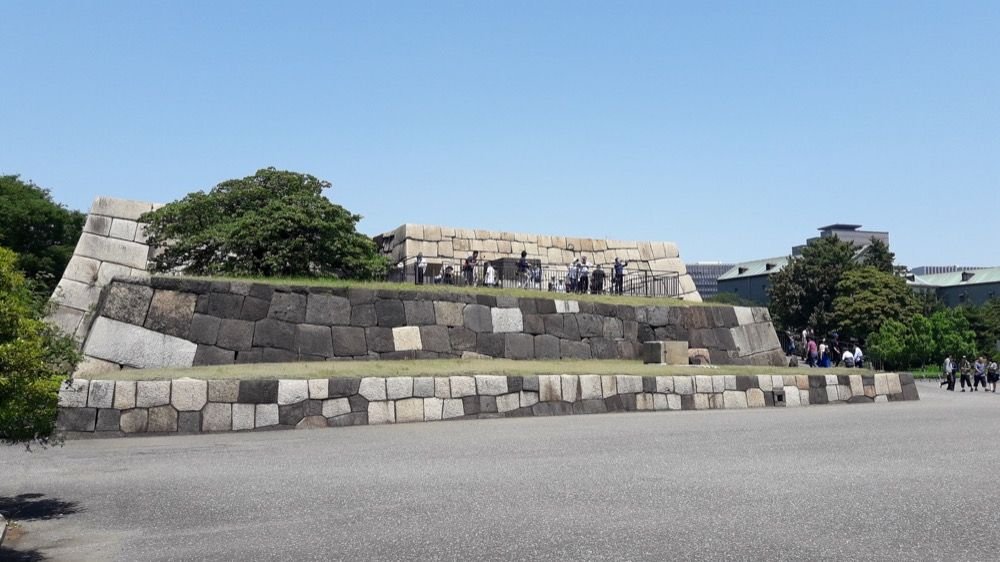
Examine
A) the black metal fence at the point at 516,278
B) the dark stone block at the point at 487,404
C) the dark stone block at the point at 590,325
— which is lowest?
the dark stone block at the point at 487,404

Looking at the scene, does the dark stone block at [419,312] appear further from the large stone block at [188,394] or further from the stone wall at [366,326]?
Result: the large stone block at [188,394]

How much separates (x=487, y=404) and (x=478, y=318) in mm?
5401

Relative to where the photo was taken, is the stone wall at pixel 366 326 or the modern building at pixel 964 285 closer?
the stone wall at pixel 366 326

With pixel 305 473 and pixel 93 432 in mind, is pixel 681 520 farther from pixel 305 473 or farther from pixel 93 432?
pixel 93 432

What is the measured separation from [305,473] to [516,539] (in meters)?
4.01

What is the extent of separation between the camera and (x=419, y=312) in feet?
69.7

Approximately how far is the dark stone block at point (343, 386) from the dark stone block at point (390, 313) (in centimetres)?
502

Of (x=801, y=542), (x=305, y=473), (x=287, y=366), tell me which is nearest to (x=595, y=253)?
(x=287, y=366)

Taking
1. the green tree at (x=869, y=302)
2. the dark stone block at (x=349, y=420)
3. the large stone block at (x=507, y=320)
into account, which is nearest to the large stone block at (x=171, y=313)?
the dark stone block at (x=349, y=420)

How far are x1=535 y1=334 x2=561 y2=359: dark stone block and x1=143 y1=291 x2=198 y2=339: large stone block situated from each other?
9.14 meters

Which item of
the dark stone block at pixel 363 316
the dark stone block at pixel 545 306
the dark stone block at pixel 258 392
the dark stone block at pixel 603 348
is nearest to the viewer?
the dark stone block at pixel 258 392

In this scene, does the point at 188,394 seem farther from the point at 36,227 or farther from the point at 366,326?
the point at 36,227

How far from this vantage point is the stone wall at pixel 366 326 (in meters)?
17.6

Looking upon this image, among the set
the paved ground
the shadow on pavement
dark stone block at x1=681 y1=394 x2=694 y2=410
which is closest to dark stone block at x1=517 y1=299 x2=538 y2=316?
dark stone block at x1=681 y1=394 x2=694 y2=410
